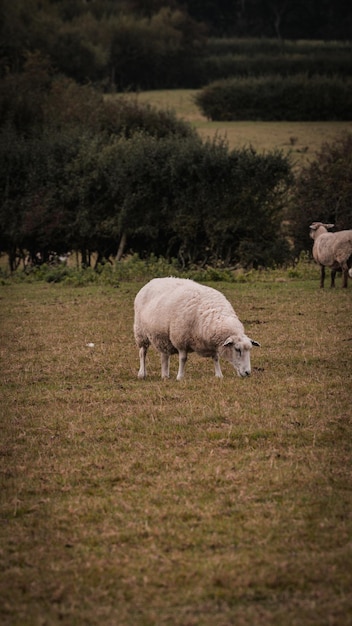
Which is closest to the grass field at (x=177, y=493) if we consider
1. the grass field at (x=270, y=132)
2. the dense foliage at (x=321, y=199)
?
the dense foliage at (x=321, y=199)

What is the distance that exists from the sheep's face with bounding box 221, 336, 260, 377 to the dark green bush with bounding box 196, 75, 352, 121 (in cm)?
4940

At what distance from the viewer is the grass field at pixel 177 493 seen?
17.6ft

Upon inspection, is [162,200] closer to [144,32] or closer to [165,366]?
[165,366]

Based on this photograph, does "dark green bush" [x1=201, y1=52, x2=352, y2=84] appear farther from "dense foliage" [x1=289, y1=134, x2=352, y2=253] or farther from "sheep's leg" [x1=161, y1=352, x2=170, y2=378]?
"sheep's leg" [x1=161, y1=352, x2=170, y2=378]

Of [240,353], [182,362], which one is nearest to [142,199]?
[182,362]

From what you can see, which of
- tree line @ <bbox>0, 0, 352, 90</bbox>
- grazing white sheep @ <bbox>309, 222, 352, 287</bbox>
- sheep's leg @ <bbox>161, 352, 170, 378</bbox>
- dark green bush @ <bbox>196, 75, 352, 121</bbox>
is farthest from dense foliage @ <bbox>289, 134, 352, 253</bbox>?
dark green bush @ <bbox>196, 75, 352, 121</bbox>

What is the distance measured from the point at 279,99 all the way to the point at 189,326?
51.2 metres

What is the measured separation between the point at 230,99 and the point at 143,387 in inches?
2040

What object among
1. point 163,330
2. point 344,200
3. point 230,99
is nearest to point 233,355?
point 163,330

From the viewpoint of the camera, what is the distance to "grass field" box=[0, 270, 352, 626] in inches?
212

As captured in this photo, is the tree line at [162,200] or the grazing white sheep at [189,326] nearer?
the grazing white sheep at [189,326]

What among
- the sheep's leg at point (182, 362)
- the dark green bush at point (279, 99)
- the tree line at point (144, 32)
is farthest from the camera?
the tree line at point (144, 32)

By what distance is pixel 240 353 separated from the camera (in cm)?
1111

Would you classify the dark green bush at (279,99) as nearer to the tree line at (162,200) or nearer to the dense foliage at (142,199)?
the tree line at (162,200)
